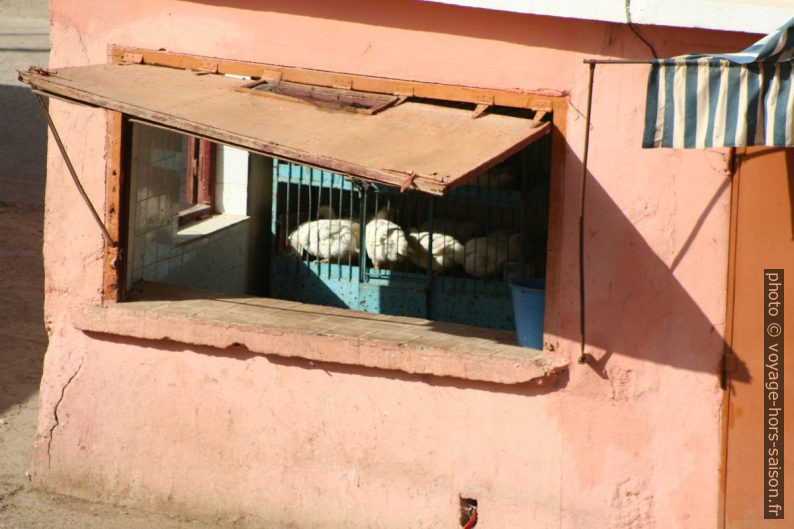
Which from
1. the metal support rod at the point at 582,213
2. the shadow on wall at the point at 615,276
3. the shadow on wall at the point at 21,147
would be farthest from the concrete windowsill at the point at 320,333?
the shadow on wall at the point at 21,147

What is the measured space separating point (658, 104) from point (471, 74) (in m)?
1.24

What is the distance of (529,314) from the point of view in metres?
6.33

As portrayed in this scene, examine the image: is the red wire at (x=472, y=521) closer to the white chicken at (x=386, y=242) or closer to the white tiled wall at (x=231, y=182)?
the white chicken at (x=386, y=242)

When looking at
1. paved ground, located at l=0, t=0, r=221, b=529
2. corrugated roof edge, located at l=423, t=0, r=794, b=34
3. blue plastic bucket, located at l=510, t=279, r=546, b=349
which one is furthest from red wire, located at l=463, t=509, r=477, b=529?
corrugated roof edge, located at l=423, t=0, r=794, b=34

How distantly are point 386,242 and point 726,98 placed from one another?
10.1 ft

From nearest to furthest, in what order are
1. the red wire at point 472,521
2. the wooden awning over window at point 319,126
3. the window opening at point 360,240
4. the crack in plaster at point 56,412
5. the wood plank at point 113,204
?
the wooden awning over window at point 319,126 < the red wire at point 472,521 < the wood plank at point 113,204 < the crack in plaster at point 56,412 < the window opening at point 360,240

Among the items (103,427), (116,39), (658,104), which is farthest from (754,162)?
(103,427)

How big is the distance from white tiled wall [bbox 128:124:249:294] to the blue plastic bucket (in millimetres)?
2257

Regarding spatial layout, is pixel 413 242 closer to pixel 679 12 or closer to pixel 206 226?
pixel 206 226

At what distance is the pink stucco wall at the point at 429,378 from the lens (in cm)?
582

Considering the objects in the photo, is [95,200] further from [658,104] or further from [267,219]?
[658,104]

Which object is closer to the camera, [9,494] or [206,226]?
[9,494]

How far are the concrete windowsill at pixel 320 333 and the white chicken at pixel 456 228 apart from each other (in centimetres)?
101

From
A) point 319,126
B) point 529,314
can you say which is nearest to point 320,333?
point 529,314
